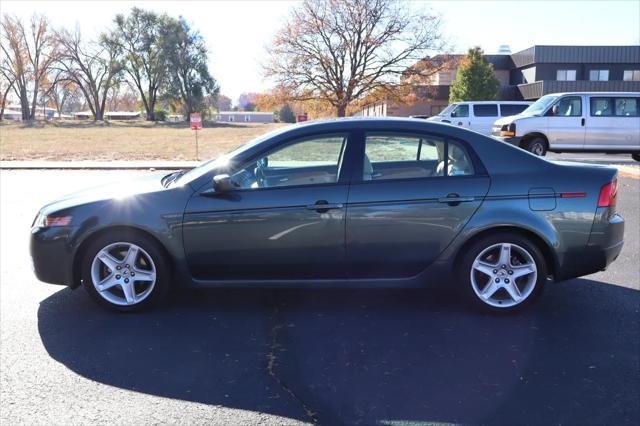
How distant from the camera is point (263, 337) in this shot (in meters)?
3.90

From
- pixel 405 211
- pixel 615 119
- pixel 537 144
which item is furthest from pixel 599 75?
pixel 405 211

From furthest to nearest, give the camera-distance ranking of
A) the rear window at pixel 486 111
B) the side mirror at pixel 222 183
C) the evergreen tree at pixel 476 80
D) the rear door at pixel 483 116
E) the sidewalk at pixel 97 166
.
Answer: the evergreen tree at pixel 476 80 → the rear window at pixel 486 111 → the rear door at pixel 483 116 → the sidewalk at pixel 97 166 → the side mirror at pixel 222 183

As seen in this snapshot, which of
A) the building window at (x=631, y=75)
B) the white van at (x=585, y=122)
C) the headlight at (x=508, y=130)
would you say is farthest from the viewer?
the building window at (x=631, y=75)

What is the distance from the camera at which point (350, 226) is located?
13.5 ft

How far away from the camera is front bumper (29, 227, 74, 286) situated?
4.23 metres

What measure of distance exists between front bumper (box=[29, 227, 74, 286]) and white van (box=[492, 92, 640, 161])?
47.2ft

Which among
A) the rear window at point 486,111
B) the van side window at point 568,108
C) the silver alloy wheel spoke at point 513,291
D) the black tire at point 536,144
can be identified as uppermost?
the rear window at point 486,111

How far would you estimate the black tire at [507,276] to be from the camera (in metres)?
4.20

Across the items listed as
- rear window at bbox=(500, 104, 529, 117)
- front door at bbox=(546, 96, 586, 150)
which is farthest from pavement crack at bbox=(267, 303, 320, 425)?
rear window at bbox=(500, 104, 529, 117)

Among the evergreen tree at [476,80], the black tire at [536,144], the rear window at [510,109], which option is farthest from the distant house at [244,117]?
the black tire at [536,144]

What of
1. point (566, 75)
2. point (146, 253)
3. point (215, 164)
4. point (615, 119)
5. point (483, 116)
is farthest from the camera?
point (566, 75)

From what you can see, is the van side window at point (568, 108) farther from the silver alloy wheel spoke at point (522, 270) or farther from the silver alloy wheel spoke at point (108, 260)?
the silver alloy wheel spoke at point (108, 260)

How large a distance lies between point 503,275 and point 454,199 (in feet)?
2.39

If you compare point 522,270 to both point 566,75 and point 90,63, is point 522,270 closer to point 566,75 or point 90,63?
point 566,75
